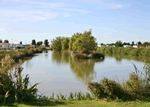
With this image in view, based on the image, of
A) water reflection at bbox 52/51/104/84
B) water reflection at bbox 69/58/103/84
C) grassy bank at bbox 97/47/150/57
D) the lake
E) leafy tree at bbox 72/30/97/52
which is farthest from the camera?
grassy bank at bbox 97/47/150/57

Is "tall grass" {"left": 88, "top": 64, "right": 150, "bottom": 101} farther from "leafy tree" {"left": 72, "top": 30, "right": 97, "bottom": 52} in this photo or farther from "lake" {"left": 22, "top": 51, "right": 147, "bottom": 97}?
"leafy tree" {"left": 72, "top": 30, "right": 97, "bottom": 52}

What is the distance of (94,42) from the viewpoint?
102 feet

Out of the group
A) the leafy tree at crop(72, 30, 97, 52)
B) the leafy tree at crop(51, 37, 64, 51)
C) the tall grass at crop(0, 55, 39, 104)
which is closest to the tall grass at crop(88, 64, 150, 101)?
the tall grass at crop(0, 55, 39, 104)

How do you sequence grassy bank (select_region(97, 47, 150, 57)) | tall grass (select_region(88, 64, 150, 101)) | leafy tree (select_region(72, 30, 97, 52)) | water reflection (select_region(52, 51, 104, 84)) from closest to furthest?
1. tall grass (select_region(88, 64, 150, 101))
2. water reflection (select_region(52, 51, 104, 84))
3. leafy tree (select_region(72, 30, 97, 52))
4. grassy bank (select_region(97, 47, 150, 57))

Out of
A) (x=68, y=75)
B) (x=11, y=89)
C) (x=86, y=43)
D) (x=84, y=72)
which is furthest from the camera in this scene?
(x=86, y=43)

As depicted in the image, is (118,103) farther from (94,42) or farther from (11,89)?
(94,42)

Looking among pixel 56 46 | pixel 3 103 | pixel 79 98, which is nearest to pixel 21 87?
pixel 3 103

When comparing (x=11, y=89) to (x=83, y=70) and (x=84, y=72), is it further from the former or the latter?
(x=83, y=70)

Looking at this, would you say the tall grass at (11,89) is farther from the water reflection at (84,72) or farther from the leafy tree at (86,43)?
the leafy tree at (86,43)

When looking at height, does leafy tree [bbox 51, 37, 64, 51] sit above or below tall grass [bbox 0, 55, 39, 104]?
above

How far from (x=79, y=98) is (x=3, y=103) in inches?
102

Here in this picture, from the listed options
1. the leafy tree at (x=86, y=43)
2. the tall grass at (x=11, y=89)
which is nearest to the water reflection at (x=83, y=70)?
the tall grass at (x=11, y=89)

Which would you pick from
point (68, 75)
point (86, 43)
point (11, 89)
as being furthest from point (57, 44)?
point (11, 89)

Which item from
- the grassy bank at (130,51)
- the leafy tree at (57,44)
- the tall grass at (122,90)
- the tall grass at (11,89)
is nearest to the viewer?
the tall grass at (11,89)
